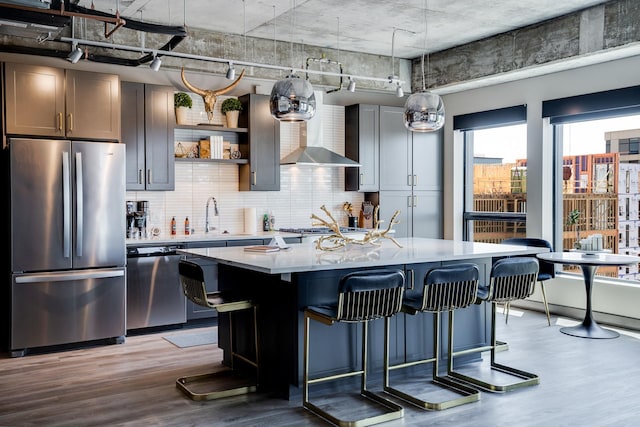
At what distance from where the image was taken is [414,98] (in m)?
4.73

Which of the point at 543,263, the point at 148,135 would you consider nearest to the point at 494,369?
the point at 543,263

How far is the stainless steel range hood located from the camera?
724cm

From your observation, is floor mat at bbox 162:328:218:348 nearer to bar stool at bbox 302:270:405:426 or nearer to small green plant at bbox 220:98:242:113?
bar stool at bbox 302:270:405:426

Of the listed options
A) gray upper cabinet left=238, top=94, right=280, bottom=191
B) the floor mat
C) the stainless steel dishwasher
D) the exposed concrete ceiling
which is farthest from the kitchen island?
the exposed concrete ceiling

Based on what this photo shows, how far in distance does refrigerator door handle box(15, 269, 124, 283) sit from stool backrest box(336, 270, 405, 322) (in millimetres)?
2788

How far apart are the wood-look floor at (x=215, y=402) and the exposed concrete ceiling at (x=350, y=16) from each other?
10.1 ft

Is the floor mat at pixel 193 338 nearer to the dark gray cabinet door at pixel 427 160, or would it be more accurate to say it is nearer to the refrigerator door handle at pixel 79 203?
the refrigerator door handle at pixel 79 203

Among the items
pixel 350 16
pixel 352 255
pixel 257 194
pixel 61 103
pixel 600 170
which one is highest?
pixel 350 16

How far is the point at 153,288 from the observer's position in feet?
20.2

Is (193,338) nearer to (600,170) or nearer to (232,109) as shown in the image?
(232,109)

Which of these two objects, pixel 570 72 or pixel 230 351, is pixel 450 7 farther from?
pixel 230 351

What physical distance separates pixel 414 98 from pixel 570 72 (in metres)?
2.94

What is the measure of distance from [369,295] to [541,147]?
420cm

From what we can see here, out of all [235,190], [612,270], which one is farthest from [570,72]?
[235,190]
